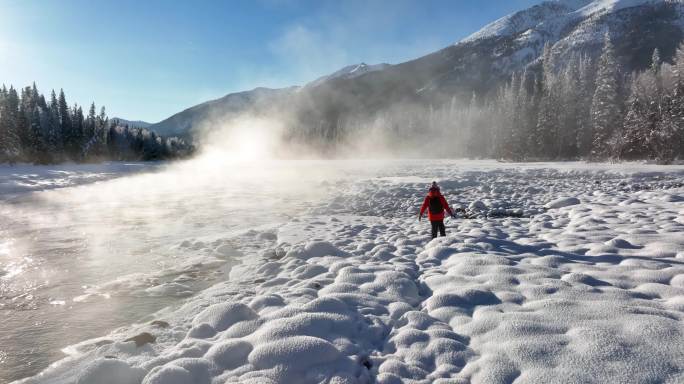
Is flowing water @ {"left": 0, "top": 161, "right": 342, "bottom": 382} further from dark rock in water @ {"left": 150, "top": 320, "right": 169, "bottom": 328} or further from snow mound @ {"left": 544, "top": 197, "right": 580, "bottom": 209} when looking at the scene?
snow mound @ {"left": 544, "top": 197, "right": 580, "bottom": 209}

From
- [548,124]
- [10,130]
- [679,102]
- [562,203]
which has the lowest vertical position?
[562,203]

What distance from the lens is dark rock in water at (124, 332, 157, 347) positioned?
4221 mm

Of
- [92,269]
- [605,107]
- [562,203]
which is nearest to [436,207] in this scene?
[562,203]

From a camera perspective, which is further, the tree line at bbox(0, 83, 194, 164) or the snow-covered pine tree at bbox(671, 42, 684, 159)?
the tree line at bbox(0, 83, 194, 164)

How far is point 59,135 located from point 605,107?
3395 inches

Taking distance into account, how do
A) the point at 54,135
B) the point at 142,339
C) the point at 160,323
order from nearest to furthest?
the point at 142,339 → the point at 160,323 → the point at 54,135

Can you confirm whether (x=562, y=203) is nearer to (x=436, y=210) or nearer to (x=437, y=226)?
(x=437, y=226)

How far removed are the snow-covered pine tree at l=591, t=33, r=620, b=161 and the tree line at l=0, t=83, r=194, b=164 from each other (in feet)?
265

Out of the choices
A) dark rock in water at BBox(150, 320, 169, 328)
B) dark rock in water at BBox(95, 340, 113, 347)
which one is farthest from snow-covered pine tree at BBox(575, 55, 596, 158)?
dark rock in water at BBox(95, 340, 113, 347)

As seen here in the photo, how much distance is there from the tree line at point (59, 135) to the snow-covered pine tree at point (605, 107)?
3177 inches

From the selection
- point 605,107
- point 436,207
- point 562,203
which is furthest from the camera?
point 605,107

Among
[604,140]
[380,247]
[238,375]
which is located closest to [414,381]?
[238,375]

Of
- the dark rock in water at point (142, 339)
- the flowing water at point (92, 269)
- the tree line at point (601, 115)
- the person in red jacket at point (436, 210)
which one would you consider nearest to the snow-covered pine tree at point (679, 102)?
the tree line at point (601, 115)

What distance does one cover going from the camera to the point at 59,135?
63031 millimetres
